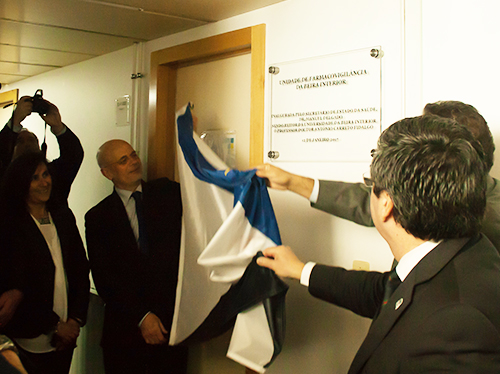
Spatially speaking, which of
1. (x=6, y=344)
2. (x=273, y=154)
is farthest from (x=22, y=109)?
(x=273, y=154)

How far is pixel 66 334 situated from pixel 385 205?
1079 millimetres

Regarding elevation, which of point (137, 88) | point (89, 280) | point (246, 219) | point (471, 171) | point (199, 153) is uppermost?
point (137, 88)

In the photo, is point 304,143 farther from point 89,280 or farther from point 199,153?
point 89,280

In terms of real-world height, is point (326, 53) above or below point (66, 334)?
above

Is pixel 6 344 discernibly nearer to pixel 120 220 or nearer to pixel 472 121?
pixel 120 220

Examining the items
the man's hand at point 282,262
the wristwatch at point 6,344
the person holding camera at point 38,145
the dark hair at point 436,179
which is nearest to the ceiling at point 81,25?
the person holding camera at point 38,145

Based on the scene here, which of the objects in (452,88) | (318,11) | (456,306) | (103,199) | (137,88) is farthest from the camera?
(137,88)

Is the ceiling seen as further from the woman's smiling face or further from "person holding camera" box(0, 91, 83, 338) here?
the woman's smiling face

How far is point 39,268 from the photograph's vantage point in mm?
1153

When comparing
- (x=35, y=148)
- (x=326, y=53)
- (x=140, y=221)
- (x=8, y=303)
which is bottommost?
(x=8, y=303)

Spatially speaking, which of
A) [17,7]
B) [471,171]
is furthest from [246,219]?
[17,7]

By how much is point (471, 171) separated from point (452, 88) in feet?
2.12

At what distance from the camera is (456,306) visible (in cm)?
71

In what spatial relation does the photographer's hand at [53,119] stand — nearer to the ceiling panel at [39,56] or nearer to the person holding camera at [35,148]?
the person holding camera at [35,148]
